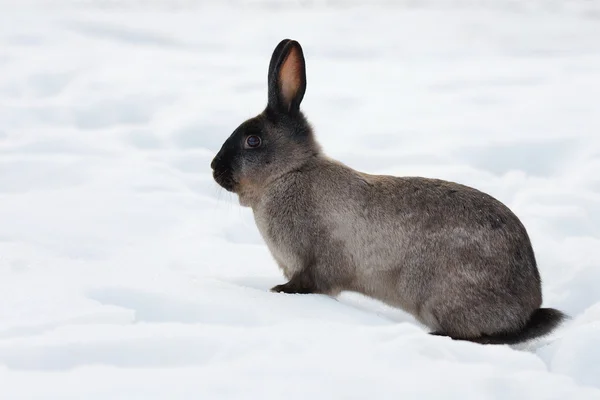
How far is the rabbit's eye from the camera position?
4.72 m

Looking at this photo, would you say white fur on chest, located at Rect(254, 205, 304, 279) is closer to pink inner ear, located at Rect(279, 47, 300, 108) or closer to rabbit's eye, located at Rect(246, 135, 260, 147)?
rabbit's eye, located at Rect(246, 135, 260, 147)

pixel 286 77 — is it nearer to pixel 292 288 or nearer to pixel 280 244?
pixel 280 244

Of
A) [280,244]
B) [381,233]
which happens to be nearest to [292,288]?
[280,244]

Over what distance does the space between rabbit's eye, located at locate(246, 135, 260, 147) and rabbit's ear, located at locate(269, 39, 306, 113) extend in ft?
0.63

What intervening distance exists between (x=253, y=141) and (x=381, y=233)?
33.4 inches

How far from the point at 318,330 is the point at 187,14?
9.18 metres

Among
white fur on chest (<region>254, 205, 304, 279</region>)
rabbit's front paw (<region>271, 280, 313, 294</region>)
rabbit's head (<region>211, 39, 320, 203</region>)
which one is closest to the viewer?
rabbit's front paw (<region>271, 280, 313, 294</region>)

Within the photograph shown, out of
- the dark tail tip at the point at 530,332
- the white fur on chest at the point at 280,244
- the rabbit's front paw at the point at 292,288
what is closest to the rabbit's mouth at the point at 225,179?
the white fur on chest at the point at 280,244

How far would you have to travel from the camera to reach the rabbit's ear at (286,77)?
4.67m

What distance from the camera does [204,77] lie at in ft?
29.9

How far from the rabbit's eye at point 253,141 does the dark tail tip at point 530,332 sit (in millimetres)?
1471

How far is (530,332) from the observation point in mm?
4094

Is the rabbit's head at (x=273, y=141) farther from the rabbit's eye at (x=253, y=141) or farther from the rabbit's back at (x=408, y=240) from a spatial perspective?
the rabbit's back at (x=408, y=240)

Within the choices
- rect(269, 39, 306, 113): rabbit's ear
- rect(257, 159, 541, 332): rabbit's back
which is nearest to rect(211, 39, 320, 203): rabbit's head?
rect(269, 39, 306, 113): rabbit's ear
